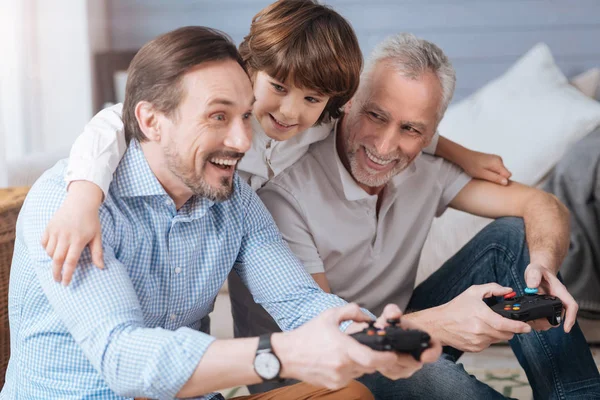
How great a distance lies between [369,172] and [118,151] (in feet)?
1.96

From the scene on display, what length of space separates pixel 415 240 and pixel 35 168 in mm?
1259

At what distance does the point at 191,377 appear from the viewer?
3.34 ft

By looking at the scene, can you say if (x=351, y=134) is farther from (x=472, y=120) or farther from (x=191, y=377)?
(x=472, y=120)

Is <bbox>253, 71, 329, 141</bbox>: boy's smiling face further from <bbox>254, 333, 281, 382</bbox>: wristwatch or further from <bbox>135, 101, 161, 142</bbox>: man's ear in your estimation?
<bbox>254, 333, 281, 382</bbox>: wristwatch

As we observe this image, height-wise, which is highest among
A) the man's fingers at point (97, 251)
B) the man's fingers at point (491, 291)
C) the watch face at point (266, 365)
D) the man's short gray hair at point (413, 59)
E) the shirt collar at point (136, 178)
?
the man's short gray hair at point (413, 59)

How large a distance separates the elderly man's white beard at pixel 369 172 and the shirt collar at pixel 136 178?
0.48 metres

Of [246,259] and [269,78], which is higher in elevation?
[269,78]

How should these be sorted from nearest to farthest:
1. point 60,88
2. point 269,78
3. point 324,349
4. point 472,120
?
1. point 324,349
2. point 269,78
3. point 472,120
4. point 60,88

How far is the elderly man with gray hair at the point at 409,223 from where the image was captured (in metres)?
1.50

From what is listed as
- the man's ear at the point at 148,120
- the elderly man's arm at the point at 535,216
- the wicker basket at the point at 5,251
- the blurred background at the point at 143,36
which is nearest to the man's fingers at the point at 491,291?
the elderly man's arm at the point at 535,216

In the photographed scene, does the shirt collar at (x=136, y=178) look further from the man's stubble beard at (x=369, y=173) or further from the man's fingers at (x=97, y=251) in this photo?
the man's stubble beard at (x=369, y=173)

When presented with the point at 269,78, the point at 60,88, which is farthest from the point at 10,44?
the point at 269,78

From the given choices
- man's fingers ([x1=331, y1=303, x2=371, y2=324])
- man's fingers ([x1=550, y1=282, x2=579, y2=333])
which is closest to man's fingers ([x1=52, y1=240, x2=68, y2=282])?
man's fingers ([x1=331, y1=303, x2=371, y2=324])

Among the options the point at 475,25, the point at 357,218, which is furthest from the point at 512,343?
the point at 475,25
